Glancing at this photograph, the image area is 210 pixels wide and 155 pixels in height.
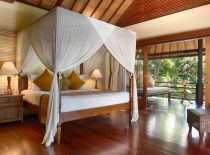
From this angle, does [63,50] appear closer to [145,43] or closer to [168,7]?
[168,7]

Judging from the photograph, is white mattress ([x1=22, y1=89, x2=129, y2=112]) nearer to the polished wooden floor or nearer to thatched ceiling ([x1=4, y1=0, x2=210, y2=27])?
the polished wooden floor

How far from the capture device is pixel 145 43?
612 cm

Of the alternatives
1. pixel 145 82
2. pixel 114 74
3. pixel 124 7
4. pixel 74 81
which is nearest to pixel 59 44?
pixel 74 81

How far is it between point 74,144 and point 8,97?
1.99m

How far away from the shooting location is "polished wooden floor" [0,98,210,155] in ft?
8.66

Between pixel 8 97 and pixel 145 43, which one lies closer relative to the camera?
pixel 8 97

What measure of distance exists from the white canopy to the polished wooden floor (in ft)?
1.22

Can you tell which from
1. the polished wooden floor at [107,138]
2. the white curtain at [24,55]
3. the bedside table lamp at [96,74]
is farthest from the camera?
the bedside table lamp at [96,74]

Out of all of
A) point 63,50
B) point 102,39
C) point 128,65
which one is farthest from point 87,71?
point 63,50

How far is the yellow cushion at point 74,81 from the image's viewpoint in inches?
198

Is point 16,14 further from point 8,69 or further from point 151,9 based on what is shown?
point 151,9

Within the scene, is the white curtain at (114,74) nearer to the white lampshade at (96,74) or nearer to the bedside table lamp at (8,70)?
the white lampshade at (96,74)

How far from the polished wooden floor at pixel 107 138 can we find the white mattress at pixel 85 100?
53 cm

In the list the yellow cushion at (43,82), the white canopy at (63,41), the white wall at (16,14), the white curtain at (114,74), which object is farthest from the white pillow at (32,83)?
the white curtain at (114,74)
